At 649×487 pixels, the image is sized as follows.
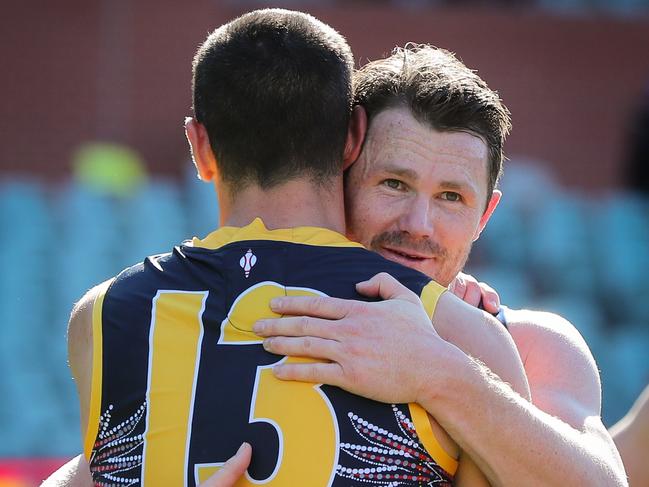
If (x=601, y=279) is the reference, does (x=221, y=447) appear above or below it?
above

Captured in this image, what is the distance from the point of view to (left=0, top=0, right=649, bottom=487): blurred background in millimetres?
8766

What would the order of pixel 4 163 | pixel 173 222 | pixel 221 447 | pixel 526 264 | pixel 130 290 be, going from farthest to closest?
pixel 4 163 < pixel 526 264 < pixel 173 222 < pixel 130 290 < pixel 221 447

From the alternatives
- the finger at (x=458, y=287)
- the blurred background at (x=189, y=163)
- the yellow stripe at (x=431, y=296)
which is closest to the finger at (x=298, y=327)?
the yellow stripe at (x=431, y=296)

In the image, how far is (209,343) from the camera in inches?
97.3

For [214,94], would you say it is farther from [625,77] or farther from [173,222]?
[625,77]

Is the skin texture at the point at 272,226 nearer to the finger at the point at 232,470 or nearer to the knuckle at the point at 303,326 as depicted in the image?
the knuckle at the point at 303,326

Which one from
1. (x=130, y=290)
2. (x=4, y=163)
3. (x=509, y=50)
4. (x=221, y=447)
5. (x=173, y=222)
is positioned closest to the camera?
(x=221, y=447)

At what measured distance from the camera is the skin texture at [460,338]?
7.95 feet

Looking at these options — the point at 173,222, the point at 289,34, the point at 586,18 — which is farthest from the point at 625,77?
the point at 289,34

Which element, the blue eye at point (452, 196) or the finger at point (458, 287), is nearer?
the blue eye at point (452, 196)

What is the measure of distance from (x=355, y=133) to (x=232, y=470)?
3.26ft

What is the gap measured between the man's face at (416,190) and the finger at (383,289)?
48 centimetres

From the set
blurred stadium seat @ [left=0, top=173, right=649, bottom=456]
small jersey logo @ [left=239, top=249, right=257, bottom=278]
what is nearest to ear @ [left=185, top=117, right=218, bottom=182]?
small jersey logo @ [left=239, top=249, right=257, bottom=278]

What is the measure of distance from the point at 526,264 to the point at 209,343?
770 cm
